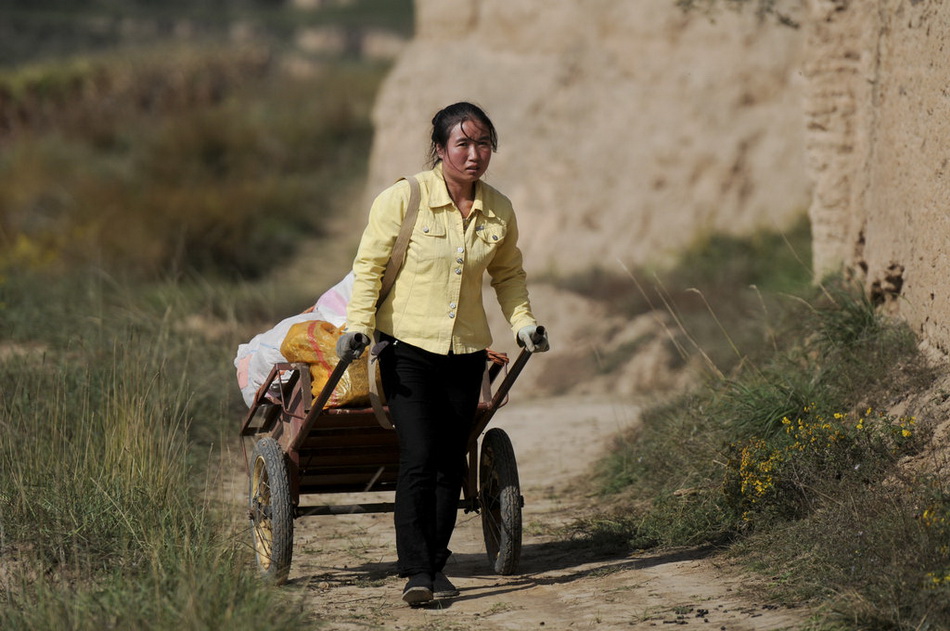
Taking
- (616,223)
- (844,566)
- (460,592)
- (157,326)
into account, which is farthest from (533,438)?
(616,223)

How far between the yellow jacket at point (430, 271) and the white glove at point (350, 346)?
0.15 metres

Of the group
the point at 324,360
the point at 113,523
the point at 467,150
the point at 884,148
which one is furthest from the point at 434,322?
the point at 884,148

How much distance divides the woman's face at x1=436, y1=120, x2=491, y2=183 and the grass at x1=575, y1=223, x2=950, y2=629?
181 centimetres

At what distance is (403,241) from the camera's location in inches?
189

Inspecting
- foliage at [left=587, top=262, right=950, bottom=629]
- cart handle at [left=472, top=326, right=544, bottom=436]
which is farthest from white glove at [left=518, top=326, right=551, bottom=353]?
foliage at [left=587, top=262, right=950, bottom=629]

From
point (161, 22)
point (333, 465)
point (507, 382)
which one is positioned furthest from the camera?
point (161, 22)

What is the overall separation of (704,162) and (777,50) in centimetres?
140

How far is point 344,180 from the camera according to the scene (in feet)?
64.2

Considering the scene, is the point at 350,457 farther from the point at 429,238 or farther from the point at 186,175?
the point at 186,175

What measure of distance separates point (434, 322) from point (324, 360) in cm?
53

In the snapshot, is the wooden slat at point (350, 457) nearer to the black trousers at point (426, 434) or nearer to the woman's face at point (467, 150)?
the black trousers at point (426, 434)

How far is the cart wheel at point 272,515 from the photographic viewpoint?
492 centimetres

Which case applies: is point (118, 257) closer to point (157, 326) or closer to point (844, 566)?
point (157, 326)

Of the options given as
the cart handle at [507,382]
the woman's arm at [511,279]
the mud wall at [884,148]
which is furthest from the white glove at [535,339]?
the mud wall at [884,148]
